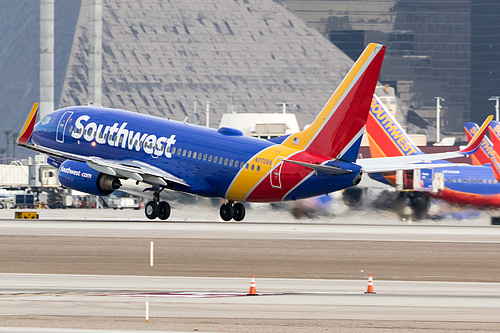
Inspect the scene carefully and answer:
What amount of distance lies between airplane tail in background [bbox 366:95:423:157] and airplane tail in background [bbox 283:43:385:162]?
1015 inches

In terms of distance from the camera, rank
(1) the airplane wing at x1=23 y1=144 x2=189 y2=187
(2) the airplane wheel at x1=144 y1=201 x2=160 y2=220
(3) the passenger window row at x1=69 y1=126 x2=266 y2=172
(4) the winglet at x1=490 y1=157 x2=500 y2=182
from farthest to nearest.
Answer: (4) the winglet at x1=490 y1=157 x2=500 y2=182
(2) the airplane wheel at x1=144 y1=201 x2=160 y2=220
(1) the airplane wing at x1=23 y1=144 x2=189 y2=187
(3) the passenger window row at x1=69 y1=126 x2=266 y2=172

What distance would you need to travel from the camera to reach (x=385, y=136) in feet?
277

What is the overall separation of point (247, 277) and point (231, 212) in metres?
27.3

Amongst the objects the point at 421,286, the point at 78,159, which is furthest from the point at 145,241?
the point at 421,286

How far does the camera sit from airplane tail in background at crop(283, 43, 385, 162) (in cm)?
5747

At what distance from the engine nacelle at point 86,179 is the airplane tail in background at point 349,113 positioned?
12.0 m

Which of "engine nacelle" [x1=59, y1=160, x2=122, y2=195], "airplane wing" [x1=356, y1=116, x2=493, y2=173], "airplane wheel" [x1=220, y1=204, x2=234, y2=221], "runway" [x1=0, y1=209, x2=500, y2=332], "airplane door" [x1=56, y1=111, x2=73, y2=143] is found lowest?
"runway" [x1=0, y1=209, x2=500, y2=332]

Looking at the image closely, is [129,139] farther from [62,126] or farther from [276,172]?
[276,172]

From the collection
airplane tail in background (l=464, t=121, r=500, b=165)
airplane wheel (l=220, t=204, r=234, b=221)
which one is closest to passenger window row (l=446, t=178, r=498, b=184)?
airplane tail in background (l=464, t=121, r=500, b=165)

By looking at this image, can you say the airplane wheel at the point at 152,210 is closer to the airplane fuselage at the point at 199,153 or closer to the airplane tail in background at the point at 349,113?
the airplane fuselage at the point at 199,153

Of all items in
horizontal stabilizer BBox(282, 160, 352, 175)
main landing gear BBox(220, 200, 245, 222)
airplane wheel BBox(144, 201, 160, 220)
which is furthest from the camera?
airplane wheel BBox(144, 201, 160, 220)

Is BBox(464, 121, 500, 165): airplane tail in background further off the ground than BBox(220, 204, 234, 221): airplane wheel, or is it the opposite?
BBox(464, 121, 500, 165): airplane tail in background

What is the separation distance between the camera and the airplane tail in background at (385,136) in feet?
275

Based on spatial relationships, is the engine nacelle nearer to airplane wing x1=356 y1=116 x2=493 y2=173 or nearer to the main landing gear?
the main landing gear
